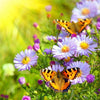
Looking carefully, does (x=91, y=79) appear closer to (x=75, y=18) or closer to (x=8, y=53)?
(x=75, y=18)

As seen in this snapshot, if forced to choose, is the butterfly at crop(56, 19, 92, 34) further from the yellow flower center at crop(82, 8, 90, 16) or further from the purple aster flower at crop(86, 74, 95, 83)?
the yellow flower center at crop(82, 8, 90, 16)

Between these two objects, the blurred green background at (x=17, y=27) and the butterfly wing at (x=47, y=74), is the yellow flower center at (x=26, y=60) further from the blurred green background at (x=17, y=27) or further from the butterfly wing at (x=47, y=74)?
the blurred green background at (x=17, y=27)

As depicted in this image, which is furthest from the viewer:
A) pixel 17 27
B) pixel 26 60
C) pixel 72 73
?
pixel 17 27

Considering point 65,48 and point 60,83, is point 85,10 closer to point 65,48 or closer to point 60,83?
point 65,48

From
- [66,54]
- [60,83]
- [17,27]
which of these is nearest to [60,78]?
[60,83]

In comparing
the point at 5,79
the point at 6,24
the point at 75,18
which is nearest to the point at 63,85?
the point at 75,18
